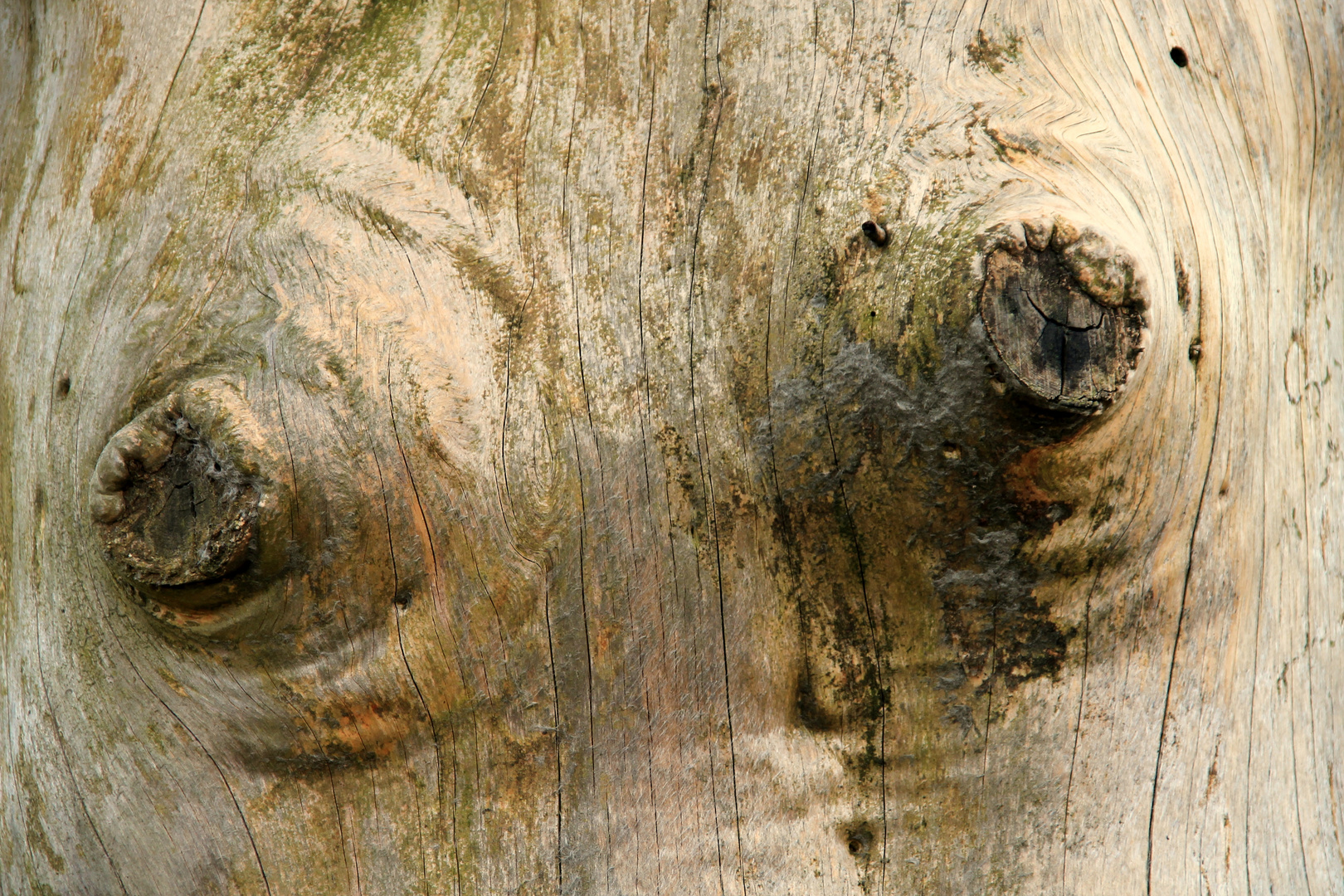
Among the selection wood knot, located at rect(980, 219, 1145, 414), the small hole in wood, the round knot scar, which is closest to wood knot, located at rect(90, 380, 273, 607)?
the round knot scar

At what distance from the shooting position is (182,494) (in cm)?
148

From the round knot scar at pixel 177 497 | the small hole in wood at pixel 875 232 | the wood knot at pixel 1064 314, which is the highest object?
the small hole in wood at pixel 875 232

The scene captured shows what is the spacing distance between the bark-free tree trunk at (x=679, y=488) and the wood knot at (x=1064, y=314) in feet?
Answer: 0.33

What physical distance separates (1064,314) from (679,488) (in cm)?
68

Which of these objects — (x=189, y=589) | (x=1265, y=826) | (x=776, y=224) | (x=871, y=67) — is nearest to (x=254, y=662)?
(x=189, y=589)

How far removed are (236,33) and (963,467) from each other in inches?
64.6

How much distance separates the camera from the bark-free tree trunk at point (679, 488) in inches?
58.8

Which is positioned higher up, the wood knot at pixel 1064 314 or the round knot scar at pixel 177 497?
the wood knot at pixel 1064 314

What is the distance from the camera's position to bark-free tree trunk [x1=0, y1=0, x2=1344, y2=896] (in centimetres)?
149

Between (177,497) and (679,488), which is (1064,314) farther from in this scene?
(177,497)

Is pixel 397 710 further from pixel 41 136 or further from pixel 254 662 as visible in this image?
pixel 41 136

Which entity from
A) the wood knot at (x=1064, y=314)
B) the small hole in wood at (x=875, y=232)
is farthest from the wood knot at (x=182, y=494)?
the wood knot at (x=1064, y=314)

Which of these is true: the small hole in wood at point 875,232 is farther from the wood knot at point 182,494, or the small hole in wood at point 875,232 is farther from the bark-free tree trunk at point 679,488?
the wood knot at point 182,494

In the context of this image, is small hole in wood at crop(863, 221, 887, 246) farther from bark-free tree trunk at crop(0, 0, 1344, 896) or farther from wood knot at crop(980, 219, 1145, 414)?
wood knot at crop(980, 219, 1145, 414)
